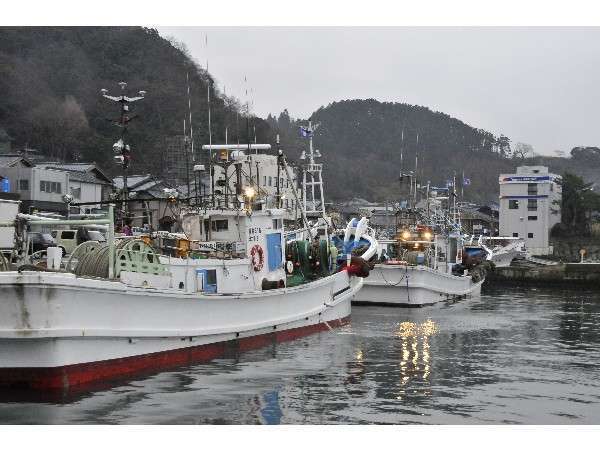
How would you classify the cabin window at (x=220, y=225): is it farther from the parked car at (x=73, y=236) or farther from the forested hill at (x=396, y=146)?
the forested hill at (x=396, y=146)

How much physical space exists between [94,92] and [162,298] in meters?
73.8

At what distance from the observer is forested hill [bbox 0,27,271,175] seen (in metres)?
76.2

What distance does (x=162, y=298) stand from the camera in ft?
56.0

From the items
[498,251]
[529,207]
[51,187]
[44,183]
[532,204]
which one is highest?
[44,183]

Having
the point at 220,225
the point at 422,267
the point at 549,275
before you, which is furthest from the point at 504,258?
the point at 220,225

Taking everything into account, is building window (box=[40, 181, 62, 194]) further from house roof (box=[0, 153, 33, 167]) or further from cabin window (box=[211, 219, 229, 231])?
cabin window (box=[211, 219, 229, 231])

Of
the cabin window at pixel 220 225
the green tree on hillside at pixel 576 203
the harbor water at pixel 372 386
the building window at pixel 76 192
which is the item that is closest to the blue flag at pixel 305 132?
the harbor water at pixel 372 386

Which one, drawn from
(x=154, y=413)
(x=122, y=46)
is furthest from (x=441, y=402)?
(x=122, y=46)

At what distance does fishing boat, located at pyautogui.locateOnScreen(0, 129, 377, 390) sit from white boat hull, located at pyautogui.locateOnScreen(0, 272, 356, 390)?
0.02m

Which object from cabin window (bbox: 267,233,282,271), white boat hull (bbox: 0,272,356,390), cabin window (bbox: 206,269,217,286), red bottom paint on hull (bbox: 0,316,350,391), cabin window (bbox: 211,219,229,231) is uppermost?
cabin window (bbox: 211,219,229,231)

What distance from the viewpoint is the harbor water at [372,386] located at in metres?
13.8

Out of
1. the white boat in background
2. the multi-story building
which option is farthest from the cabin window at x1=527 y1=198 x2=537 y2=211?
the multi-story building

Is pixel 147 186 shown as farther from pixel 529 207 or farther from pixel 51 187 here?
pixel 529 207

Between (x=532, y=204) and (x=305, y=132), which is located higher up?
(x=305, y=132)
